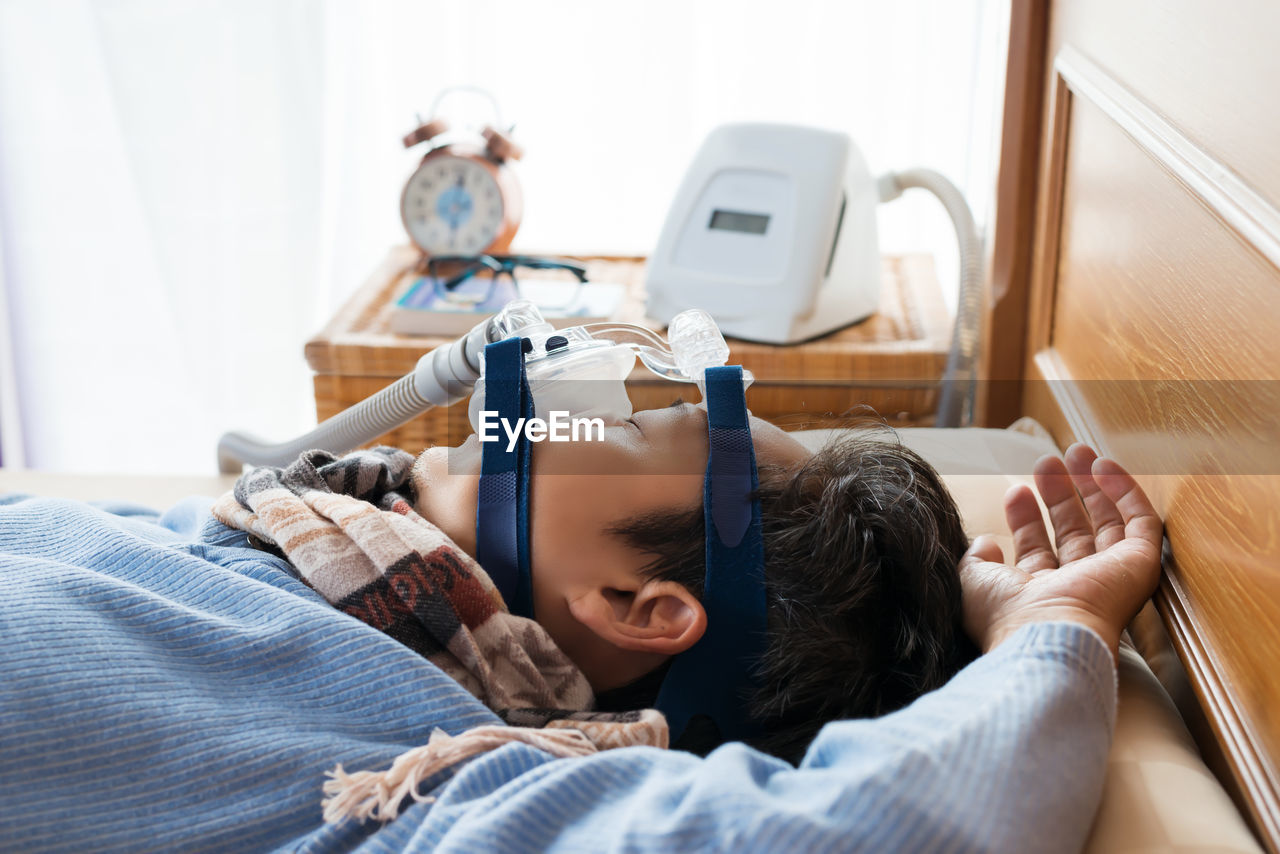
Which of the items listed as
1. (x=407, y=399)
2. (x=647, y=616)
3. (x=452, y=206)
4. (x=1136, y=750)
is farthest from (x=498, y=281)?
(x=1136, y=750)

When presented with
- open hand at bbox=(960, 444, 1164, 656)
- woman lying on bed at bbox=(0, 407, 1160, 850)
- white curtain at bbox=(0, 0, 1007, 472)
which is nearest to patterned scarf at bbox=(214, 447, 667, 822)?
woman lying on bed at bbox=(0, 407, 1160, 850)

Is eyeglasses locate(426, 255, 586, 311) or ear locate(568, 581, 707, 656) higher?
eyeglasses locate(426, 255, 586, 311)

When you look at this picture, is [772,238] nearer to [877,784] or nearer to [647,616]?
[647,616]

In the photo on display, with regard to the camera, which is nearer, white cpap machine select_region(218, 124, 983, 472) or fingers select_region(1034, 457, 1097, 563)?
fingers select_region(1034, 457, 1097, 563)

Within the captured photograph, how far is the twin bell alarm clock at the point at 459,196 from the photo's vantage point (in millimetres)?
1748

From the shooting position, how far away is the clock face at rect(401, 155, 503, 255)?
1.75 m

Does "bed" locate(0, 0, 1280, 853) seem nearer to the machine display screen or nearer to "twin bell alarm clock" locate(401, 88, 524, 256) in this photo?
the machine display screen

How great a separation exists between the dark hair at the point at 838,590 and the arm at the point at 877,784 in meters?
0.14

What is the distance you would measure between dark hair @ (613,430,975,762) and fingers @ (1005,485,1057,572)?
2.7 inches

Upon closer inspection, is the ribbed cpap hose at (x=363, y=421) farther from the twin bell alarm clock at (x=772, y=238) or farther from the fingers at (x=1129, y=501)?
the fingers at (x=1129, y=501)

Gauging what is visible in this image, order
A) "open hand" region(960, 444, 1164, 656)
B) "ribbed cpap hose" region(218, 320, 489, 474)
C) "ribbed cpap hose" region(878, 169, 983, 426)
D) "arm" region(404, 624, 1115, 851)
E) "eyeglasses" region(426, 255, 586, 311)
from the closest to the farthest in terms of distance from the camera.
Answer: "arm" region(404, 624, 1115, 851) → "open hand" region(960, 444, 1164, 656) → "ribbed cpap hose" region(218, 320, 489, 474) → "ribbed cpap hose" region(878, 169, 983, 426) → "eyeglasses" region(426, 255, 586, 311)

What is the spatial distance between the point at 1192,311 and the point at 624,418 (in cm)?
45

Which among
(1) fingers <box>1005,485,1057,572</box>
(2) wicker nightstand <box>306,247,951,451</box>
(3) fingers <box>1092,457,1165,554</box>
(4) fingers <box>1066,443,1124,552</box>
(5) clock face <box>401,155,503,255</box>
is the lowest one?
(2) wicker nightstand <box>306,247,951,451</box>

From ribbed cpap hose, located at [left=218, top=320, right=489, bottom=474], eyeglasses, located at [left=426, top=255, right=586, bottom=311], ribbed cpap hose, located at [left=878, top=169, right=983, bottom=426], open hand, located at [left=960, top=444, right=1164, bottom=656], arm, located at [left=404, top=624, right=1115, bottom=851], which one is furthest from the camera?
eyeglasses, located at [left=426, top=255, right=586, bottom=311]
